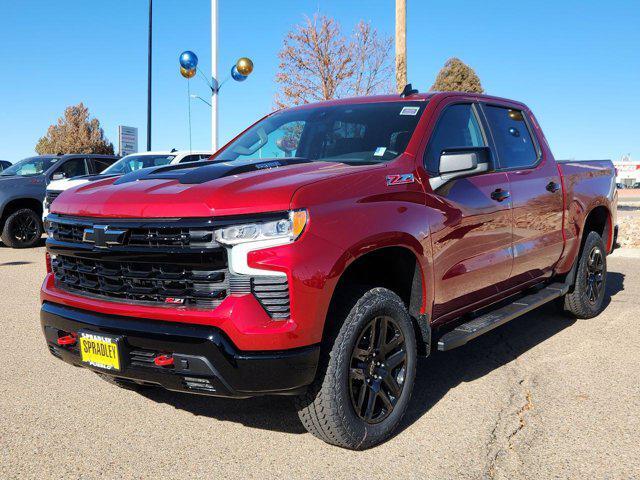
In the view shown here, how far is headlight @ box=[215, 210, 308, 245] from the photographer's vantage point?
2.73 metres

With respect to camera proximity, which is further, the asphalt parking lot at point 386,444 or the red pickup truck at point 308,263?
the asphalt parking lot at point 386,444

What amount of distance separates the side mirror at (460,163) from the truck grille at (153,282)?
1468 mm

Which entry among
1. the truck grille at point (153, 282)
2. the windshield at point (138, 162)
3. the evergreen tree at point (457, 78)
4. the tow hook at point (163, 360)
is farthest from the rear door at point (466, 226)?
the evergreen tree at point (457, 78)

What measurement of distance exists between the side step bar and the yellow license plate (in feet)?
5.78

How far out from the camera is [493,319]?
4.10 m

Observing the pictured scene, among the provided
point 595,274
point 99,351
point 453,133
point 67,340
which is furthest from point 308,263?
point 595,274

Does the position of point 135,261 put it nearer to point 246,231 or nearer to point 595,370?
point 246,231

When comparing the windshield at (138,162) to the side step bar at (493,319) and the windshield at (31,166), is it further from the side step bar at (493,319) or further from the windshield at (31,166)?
the side step bar at (493,319)


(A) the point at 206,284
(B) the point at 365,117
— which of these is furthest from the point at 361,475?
(B) the point at 365,117

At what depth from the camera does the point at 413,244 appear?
3328mm

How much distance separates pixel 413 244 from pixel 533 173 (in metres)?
1.87

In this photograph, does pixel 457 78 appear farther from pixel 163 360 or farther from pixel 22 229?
pixel 163 360

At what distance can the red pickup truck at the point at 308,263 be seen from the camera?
8.96 feet

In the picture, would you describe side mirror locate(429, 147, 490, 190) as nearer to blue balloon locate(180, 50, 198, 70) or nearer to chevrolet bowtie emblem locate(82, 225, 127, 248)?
chevrolet bowtie emblem locate(82, 225, 127, 248)
